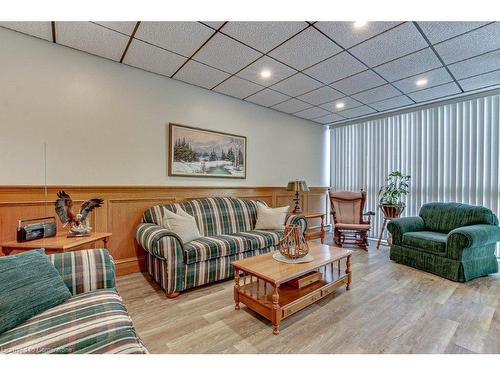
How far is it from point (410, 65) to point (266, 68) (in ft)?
5.61

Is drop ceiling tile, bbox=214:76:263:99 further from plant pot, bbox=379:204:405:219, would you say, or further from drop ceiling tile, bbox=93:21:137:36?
plant pot, bbox=379:204:405:219

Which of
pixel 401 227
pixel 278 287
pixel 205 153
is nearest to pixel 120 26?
pixel 205 153

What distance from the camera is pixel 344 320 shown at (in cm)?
191

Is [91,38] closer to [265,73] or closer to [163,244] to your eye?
[265,73]

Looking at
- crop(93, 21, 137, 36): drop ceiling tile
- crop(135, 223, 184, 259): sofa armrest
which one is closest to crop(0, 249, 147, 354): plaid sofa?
crop(135, 223, 184, 259): sofa armrest

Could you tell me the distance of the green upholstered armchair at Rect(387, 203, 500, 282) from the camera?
8.70 ft

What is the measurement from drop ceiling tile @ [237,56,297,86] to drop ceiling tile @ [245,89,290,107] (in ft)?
1.17

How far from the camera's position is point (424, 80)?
319cm

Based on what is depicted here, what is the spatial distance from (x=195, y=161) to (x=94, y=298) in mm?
2332

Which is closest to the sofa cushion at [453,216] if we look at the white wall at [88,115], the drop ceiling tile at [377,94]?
the drop ceiling tile at [377,94]

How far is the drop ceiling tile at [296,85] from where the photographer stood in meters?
3.17

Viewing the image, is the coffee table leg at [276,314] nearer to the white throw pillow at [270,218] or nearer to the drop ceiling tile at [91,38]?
the white throw pillow at [270,218]

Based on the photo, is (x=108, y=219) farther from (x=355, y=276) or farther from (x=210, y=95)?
(x=355, y=276)

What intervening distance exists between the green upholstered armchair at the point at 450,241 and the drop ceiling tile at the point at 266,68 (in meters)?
2.57
